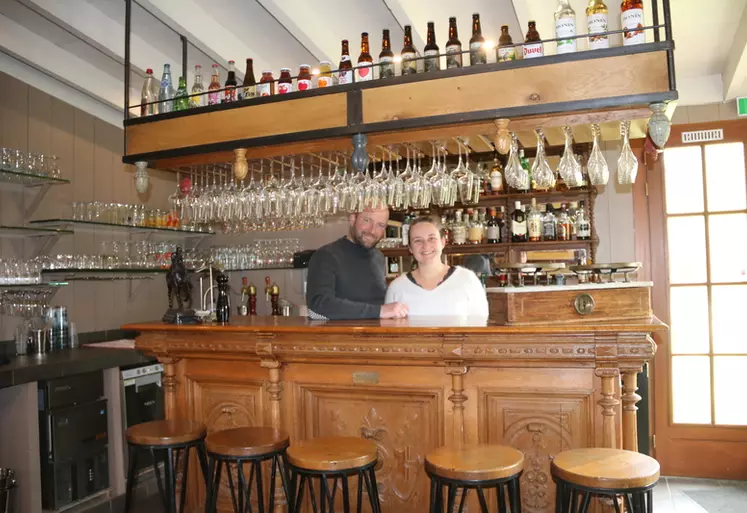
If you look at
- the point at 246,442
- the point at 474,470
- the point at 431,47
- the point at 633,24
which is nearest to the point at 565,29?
the point at 633,24

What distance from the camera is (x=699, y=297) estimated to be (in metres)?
4.71

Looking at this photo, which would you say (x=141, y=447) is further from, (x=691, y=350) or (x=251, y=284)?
(x=691, y=350)

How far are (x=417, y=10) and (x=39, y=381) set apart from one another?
3126 millimetres

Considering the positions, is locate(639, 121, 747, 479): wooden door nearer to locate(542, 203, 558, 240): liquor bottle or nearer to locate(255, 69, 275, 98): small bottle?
locate(542, 203, 558, 240): liquor bottle

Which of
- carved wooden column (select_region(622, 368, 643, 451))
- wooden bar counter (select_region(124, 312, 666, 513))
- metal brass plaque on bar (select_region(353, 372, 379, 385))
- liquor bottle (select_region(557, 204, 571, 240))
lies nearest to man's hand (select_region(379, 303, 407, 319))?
wooden bar counter (select_region(124, 312, 666, 513))

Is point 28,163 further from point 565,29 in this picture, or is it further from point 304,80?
point 565,29

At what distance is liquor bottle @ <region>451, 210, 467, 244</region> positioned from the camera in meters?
4.89

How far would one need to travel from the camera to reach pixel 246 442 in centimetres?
255

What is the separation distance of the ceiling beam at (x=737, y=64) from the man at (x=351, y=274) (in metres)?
2.29

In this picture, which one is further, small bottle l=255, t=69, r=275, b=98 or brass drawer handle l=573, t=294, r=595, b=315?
small bottle l=255, t=69, r=275, b=98

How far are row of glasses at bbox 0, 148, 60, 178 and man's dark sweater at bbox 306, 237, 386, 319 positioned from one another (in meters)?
2.26

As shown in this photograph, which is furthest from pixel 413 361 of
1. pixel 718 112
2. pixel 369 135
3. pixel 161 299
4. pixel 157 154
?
pixel 161 299

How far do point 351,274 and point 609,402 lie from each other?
1588 mm

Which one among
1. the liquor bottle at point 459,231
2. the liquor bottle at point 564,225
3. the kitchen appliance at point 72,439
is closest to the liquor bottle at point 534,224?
the liquor bottle at point 564,225
